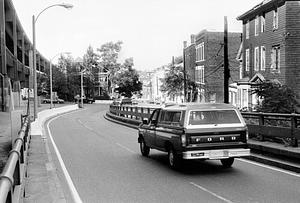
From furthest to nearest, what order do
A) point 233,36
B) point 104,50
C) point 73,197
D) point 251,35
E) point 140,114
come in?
point 104,50 → point 233,36 → point 251,35 → point 140,114 → point 73,197

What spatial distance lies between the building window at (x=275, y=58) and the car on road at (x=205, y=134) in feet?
72.8

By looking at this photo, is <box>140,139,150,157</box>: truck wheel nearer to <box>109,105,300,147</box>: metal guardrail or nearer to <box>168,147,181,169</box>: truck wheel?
<box>168,147,181,169</box>: truck wheel

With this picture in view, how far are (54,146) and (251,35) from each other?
24.7 m

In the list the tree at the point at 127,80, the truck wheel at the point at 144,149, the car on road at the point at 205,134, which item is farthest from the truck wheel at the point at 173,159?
the tree at the point at 127,80

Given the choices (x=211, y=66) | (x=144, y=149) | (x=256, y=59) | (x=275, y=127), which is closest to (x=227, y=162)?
(x=275, y=127)

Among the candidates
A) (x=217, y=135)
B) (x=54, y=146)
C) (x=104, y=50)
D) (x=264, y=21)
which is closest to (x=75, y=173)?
(x=217, y=135)

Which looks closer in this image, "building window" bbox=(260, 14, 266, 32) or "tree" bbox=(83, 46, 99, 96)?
"building window" bbox=(260, 14, 266, 32)

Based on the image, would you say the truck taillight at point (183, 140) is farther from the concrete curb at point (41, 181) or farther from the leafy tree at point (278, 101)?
the leafy tree at point (278, 101)

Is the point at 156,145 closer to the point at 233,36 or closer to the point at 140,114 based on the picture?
the point at 140,114

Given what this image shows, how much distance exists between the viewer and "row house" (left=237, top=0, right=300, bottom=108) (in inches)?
1190

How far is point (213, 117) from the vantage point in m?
11.0

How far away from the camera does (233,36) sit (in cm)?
5912

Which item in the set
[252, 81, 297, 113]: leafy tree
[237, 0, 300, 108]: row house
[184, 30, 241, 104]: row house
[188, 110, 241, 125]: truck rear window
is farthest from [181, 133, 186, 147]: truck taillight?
[184, 30, 241, 104]: row house

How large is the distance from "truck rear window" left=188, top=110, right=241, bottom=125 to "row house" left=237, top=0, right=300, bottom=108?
17261 millimetres
